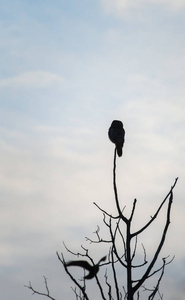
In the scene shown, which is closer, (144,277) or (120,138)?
(144,277)

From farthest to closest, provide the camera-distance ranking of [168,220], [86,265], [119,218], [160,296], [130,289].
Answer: [160,296]
[119,218]
[168,220]
[130,289]
[86,265]

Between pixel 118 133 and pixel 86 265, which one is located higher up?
pixel 118 133

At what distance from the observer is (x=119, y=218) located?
4.67m

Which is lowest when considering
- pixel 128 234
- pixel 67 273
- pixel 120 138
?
pixel 67 273

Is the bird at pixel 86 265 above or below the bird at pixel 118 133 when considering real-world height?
below

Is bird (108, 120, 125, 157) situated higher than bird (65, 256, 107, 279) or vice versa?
bird (108, 120, 125, 157)

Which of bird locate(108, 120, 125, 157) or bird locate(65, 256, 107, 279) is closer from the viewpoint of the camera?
bird locate(65, 256, 107, 279)

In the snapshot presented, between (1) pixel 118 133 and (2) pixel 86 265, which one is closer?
(2) pixel 86 265

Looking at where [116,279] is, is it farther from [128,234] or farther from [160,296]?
[160,296]

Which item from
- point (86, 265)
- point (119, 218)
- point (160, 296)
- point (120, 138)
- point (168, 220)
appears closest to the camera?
point (86, 265)

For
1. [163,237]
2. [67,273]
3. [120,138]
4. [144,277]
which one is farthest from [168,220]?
[120,138]

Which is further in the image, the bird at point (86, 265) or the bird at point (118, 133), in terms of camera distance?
the bird at point (118, 133)

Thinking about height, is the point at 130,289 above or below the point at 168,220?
below

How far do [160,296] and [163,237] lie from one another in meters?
2.23
